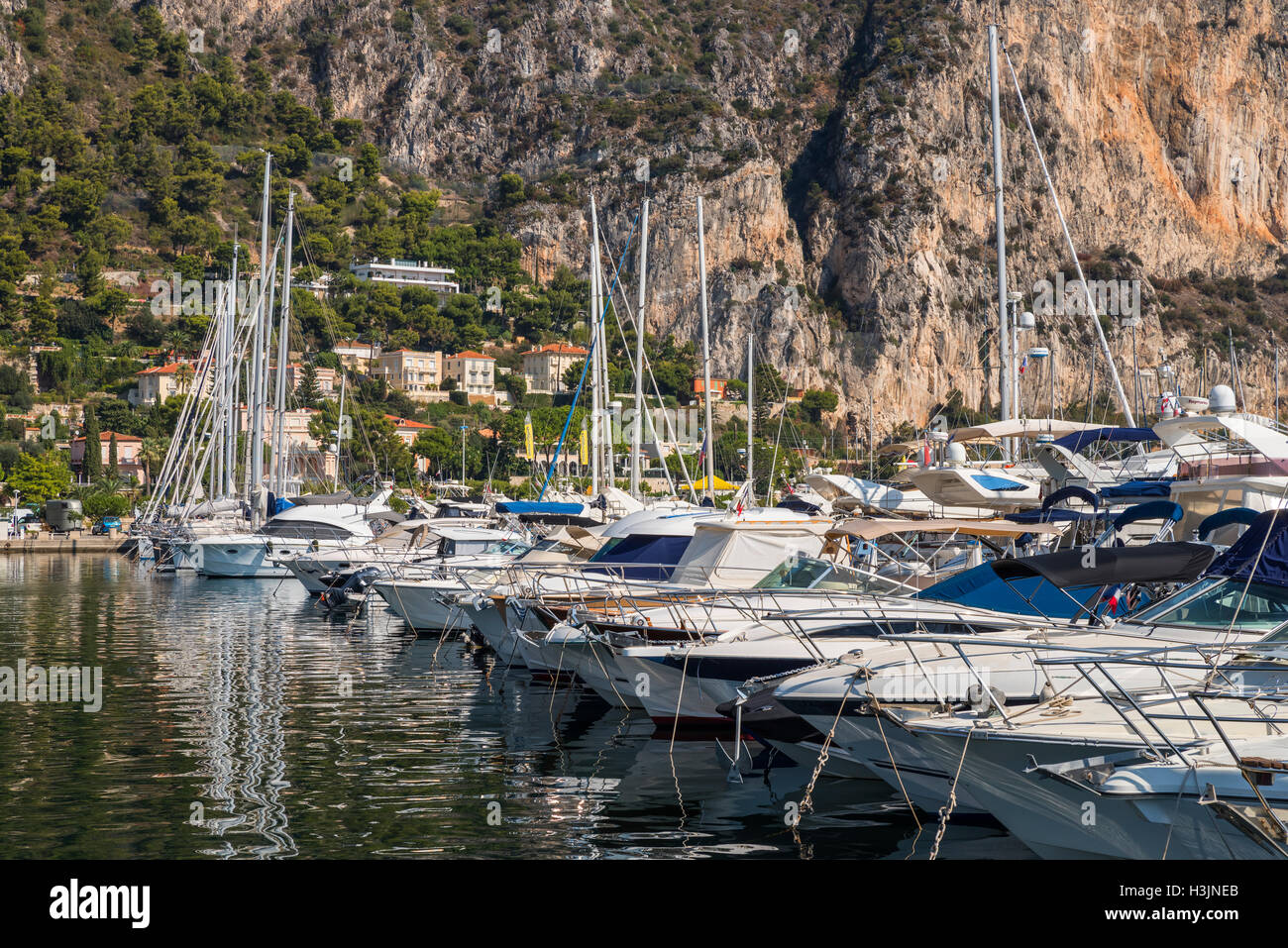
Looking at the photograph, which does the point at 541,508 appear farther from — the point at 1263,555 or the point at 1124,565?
the point at 1263,555

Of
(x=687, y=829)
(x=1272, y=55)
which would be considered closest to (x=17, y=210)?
(x=1272, y=55)

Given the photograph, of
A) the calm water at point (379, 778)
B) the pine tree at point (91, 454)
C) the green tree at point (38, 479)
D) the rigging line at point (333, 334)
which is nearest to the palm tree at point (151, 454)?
the pine tree at point (91, 454)

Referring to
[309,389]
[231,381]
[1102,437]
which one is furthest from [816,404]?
[1102,437]

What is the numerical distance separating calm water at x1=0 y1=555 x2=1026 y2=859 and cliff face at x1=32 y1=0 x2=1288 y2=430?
399ft

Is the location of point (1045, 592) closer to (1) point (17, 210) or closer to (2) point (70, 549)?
(2) point (70, 549)

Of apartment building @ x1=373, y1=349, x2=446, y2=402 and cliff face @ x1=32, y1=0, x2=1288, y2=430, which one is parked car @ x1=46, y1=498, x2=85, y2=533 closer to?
apartment building @ x1=373, y1=349, x2=446, y2=402

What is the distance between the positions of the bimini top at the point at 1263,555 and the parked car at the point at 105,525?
82.5 m

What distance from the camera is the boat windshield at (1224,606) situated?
38.4ft

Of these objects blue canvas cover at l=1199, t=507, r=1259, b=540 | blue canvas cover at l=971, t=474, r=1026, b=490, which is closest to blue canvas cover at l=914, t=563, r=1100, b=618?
blue canvas cover at l=1199, t=507, r=1259, b=540

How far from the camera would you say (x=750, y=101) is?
562 ft

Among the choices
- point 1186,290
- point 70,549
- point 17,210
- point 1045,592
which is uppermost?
point 17,210

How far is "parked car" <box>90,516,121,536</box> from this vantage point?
283 ft
